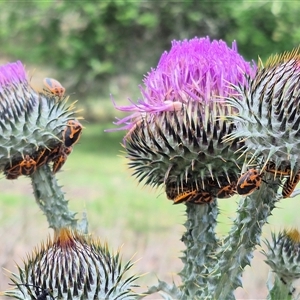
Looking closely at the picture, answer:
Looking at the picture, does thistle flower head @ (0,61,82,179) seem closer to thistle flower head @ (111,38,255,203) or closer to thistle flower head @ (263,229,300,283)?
thistle flower head @ (111,38,255,203)

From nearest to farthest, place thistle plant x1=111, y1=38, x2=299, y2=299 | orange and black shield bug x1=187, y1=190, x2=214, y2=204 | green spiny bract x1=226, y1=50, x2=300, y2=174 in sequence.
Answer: green spiny bract x1=226, y1=50, x2=300, y2=174 < thistle plant x1=111, y1=38, x2=299, y2=299 < orange and black shield bug x1=187, y1=190, x2=214, y2=204

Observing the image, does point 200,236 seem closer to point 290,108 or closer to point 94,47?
point 290,108

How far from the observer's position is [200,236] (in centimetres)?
323

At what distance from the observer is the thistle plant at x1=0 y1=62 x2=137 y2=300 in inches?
108

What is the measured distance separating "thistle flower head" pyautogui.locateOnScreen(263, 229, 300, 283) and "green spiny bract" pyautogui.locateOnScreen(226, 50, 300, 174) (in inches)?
37.0

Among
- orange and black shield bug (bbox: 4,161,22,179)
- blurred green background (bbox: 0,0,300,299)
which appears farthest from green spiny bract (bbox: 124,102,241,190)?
blurred green background (bbox: 0,0,300,299)

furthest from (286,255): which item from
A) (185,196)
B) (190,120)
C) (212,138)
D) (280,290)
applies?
(190,120)

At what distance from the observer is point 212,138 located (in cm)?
282

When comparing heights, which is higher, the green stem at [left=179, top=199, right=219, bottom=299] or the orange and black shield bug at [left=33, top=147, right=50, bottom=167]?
the orange and black shield bug at [left=33, top=147, right=50, bottom=167]

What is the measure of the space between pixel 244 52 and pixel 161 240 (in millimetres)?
17109

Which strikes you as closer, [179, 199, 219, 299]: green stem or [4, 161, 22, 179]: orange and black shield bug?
[179, 199, 219, 299]: green stem

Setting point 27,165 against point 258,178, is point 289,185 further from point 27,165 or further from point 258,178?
point 27,165

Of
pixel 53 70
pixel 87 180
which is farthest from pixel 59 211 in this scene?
pixel 53 70

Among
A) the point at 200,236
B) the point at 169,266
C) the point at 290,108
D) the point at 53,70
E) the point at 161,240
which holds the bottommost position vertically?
the point at 200,236
